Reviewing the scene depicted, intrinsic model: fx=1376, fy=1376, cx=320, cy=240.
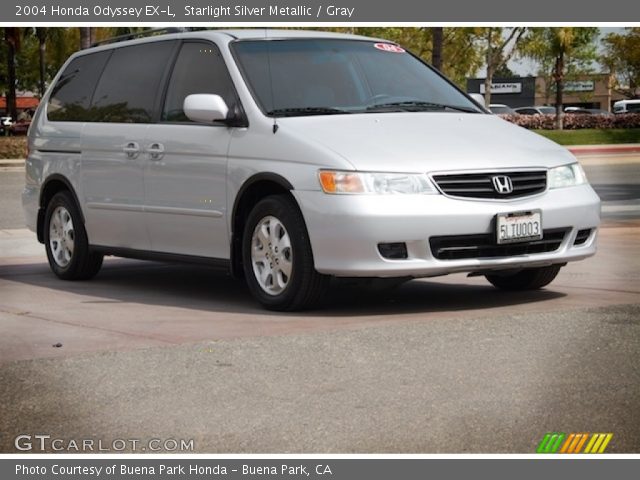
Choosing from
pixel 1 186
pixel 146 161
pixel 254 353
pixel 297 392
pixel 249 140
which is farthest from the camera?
pixel 1 186

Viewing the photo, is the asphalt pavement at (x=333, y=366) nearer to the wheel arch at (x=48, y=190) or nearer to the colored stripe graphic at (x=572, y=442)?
the colored stripe graphic at (x=572, y=442)

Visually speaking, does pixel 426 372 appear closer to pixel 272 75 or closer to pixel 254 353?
pixel 254 353

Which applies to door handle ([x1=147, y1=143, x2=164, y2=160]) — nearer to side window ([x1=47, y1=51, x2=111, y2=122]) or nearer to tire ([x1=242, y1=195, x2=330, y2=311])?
tire ([x1=242, y1=195, x2=330, y2=311])

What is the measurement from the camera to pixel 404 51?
9.97 meters

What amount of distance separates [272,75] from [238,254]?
119cm

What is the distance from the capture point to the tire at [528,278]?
29.9 ft

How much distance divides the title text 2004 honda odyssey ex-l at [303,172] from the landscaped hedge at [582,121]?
42.6 metres

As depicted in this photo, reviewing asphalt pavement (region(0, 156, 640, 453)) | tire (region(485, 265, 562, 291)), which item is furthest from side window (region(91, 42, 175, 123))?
tire (region(485, 265, 562, 291))

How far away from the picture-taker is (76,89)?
1079cm

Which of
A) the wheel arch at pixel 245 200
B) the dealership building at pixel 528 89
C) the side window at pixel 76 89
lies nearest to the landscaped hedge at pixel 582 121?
the side window at pixel 76 89

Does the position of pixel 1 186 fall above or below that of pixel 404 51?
below

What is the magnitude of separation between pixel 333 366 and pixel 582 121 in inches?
2035

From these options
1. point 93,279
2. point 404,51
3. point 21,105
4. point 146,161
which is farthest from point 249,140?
point 21,105

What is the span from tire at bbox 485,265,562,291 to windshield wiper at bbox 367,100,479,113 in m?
1.16
